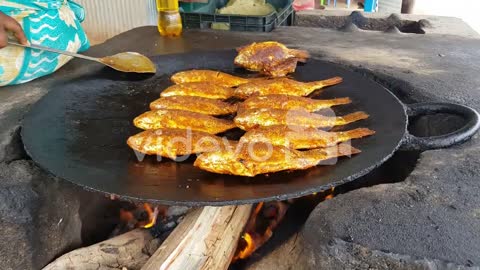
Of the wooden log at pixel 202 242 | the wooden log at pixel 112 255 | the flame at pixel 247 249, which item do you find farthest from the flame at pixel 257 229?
the wooden log at pixel 112 255

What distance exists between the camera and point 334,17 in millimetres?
5098

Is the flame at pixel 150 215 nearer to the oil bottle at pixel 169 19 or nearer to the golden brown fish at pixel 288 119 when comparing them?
the golden brown fish at pixel 288 119

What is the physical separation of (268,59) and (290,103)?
0.62 meters

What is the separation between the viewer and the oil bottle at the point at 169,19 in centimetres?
415

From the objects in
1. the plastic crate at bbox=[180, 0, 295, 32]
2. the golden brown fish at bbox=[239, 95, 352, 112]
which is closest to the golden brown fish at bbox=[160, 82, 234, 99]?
the golden brown fish at bbox=[239, 95, 352, 112]

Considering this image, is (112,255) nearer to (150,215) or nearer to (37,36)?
(150,215)

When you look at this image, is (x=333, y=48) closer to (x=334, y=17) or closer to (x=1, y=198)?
(x=334, y=17)

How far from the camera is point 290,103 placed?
223 centimetres

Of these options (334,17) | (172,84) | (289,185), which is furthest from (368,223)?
(334,17)

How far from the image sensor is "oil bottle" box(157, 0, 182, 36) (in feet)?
13.6

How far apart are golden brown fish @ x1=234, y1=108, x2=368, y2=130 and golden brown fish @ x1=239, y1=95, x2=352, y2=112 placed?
0.42ft

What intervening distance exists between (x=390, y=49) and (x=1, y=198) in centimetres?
318

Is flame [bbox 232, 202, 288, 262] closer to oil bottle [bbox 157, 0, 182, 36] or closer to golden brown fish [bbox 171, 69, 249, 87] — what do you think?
golden brown fish [bbox 171, 69, 249, 87]

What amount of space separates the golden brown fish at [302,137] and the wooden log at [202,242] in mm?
465
